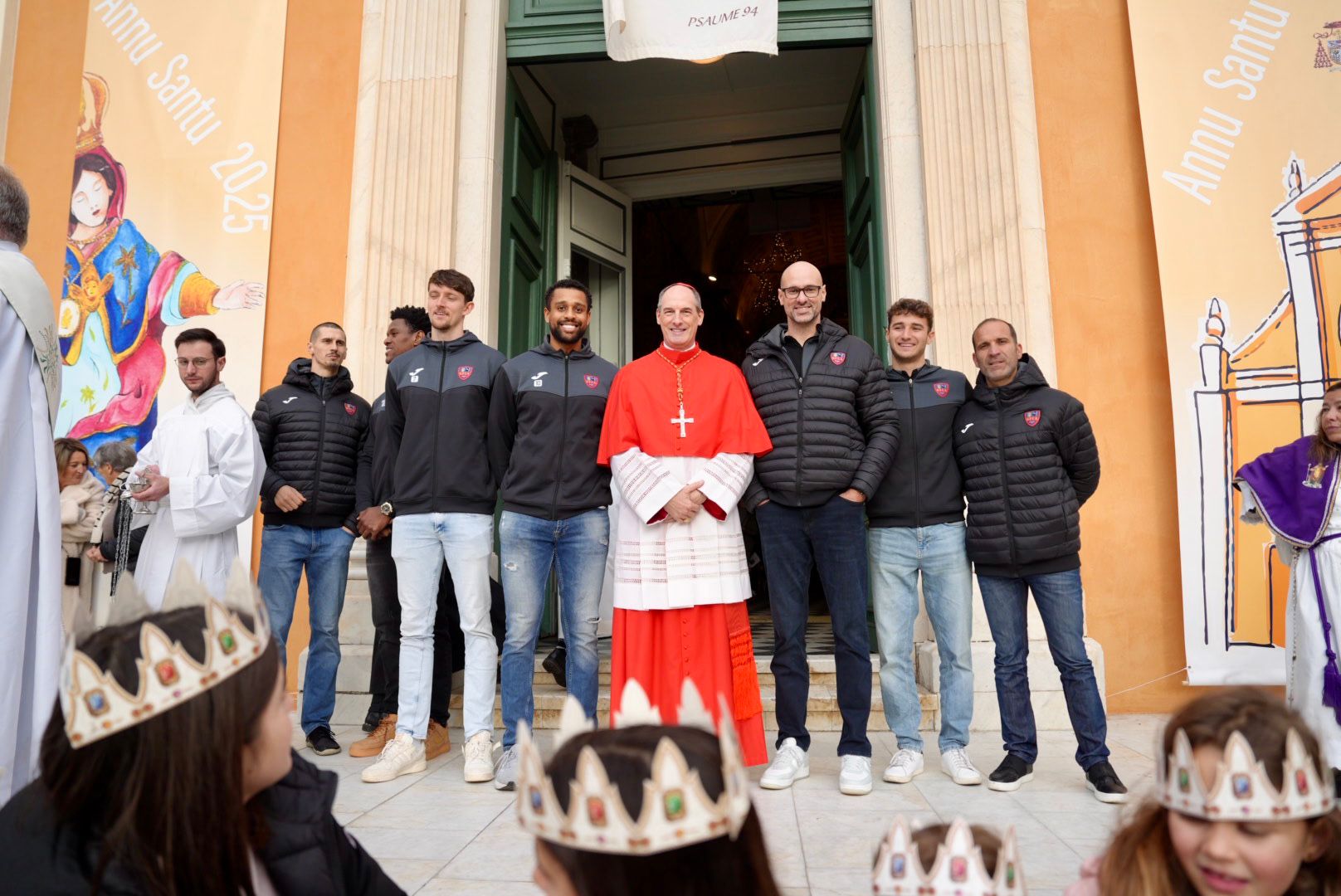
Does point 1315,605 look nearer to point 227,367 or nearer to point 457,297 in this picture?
point 457,297

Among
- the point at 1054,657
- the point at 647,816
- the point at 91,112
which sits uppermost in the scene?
the point at 91,112

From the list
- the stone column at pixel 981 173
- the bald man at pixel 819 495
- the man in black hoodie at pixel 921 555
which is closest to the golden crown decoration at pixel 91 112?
the bald man at pixel 819 495

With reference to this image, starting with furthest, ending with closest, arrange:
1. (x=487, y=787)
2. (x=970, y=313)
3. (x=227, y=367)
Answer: (x=227, y=367) → (x=970, y=313) → (x=487, y=787)

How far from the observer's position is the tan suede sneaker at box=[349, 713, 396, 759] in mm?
4324

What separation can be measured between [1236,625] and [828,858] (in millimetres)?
3386

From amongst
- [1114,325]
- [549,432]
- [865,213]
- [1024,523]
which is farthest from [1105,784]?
[865,213]

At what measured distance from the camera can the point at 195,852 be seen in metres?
1.12

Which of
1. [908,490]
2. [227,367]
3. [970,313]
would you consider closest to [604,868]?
[908,490]

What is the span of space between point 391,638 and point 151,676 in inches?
143

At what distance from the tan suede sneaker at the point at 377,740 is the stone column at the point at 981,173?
3566mm

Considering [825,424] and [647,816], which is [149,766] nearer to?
[647,816]

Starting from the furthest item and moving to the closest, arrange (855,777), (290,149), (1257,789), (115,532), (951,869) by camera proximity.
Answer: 1. (290,149)
2. (115,532)
3. (855,777)
4. (1257,789)
5. (951,869)

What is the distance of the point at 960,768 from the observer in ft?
12.5

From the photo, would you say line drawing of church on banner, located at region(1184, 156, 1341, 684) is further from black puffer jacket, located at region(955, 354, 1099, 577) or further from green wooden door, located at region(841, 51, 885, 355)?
green wooden door, located at region(841, 51, 885, 355)
